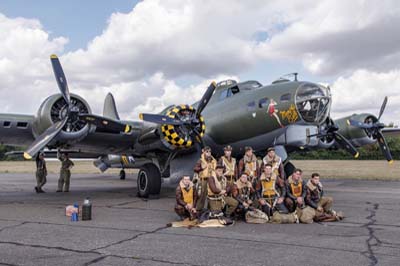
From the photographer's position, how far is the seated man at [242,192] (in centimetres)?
821

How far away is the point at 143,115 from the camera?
1080 cm

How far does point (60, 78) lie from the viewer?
37.1 ft

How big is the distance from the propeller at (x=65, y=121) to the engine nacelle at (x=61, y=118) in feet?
0.33

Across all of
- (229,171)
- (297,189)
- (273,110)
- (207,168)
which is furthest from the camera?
(273,110)

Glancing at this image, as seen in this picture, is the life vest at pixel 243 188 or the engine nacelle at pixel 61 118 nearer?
the life vest at pixel 243 188

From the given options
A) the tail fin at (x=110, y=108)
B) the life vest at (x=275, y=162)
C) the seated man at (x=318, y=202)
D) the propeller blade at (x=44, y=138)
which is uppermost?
the tail fin at (x=110, y=108)

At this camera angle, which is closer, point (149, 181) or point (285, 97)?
point (285, 97)

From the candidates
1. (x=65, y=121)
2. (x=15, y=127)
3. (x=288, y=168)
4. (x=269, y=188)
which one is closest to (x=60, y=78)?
(x=65, y=121)

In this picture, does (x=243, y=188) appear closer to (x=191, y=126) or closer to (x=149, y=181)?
(x=191, y=126)

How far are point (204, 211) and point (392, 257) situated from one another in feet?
12.4

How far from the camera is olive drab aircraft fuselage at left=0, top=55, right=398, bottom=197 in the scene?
10656mm

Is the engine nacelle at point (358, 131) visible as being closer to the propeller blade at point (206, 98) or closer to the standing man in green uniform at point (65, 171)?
the propeller blade at point (206, 98)

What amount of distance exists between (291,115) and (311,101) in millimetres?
635

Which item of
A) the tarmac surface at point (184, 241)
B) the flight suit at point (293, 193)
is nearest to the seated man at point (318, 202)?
the flight suit at point (293, 193)
